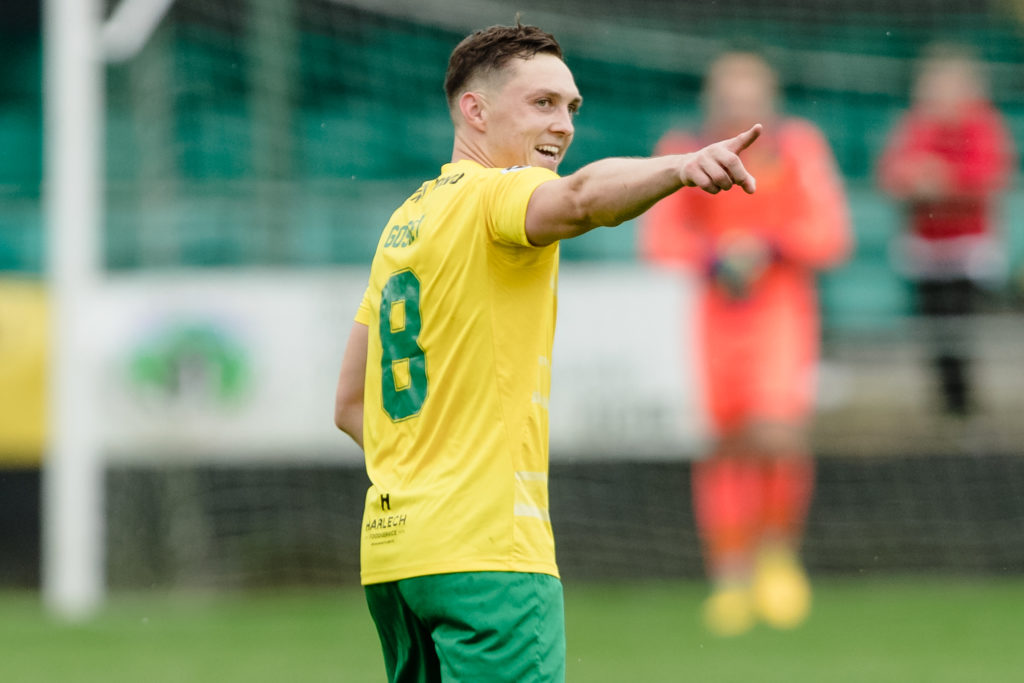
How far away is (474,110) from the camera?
290 centimetres

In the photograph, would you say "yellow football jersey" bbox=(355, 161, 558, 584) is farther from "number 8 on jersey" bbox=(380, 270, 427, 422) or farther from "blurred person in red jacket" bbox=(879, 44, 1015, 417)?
"blurred person in red jacket" bbox=(879, 44, 1015, 417)

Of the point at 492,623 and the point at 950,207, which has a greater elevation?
the point at 950,207

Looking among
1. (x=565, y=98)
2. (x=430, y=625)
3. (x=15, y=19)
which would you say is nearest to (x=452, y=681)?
(x=430, y=625)

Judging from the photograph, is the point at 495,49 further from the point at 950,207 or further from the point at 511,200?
the point at 950,207

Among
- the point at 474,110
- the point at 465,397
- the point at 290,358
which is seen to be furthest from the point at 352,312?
the point at 465,397

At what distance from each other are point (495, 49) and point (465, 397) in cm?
62

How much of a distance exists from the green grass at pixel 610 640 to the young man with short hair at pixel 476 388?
9.46 ft

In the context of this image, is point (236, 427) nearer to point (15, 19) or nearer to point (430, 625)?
point (430, 625)

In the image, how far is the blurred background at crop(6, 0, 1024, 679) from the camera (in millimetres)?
7883

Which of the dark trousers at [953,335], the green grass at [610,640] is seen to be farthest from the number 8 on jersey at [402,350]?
the dark trousers at [953,335]

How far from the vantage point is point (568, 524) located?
342 inches

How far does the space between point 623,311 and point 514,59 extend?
16.7 ft

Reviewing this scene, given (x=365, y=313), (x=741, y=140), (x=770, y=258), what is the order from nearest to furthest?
1. (x=741, y=140)
2. (x=365, y=313)
3. (x=770, y=258)

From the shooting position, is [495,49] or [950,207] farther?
[950,207]
